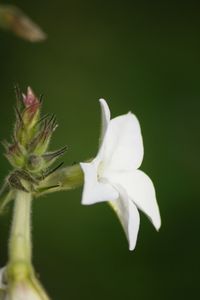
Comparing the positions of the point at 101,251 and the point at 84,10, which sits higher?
the point at 84,10

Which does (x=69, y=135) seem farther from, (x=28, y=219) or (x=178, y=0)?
(x=28, y=219)

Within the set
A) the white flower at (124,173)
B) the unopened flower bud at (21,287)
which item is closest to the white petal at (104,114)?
the white flower at (124,173)

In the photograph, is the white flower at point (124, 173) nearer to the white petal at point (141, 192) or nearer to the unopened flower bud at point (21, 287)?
the white petal at point (141, 192)

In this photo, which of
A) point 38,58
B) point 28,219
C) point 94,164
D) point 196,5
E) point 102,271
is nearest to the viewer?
point 94,164

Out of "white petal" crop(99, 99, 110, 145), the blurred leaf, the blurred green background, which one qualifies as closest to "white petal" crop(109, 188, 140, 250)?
"white petal" crop(99, 99, 110, 145)

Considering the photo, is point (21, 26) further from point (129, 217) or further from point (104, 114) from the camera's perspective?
point (129, 217)

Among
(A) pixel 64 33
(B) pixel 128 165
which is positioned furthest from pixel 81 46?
(B) pixel 128 165
